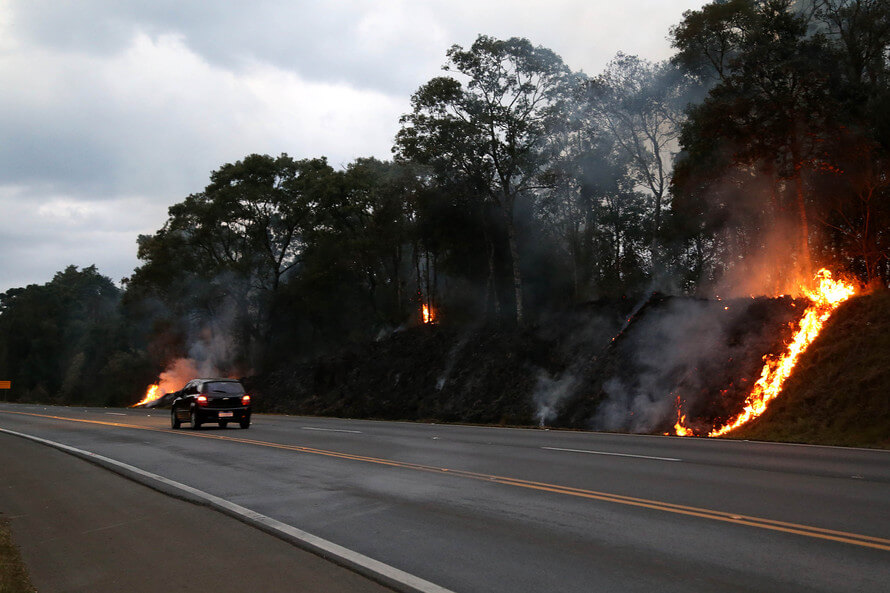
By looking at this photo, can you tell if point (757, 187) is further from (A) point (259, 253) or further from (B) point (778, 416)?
(A) point (259, 253)

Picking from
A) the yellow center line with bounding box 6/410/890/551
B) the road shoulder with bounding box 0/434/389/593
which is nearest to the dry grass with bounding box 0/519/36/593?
the road shoulder with bounding box 0/434/389/593

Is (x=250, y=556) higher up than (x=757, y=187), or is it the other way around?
(x=757, y=187)

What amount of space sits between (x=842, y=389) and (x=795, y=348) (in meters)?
3.88

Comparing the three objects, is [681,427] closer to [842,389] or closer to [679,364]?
[679,364]

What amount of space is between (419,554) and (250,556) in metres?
1.58

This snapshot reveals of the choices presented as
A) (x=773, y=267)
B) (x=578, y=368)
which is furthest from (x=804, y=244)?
(x=578, y=368)

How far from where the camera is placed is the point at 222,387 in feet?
81.8

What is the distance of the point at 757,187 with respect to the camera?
104 ft

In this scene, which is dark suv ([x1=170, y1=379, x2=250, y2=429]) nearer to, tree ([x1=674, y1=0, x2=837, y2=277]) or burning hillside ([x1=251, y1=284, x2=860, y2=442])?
burning hillside ([x1=251, y1=284, x2=860, y2=442])

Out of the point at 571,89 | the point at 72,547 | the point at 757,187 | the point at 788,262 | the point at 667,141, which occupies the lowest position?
the point at 72,547

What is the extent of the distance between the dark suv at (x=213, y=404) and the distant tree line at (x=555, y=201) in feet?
56.9

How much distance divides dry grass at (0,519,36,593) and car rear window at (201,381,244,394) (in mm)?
16998

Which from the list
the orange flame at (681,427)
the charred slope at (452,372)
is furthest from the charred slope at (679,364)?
the charred slope at (452,372)

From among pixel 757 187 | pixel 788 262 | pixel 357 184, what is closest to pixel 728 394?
pixel 788 262
